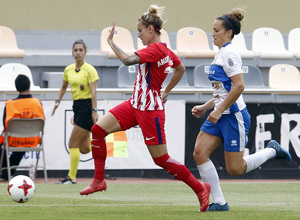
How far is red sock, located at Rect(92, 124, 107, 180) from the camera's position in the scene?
7.48m

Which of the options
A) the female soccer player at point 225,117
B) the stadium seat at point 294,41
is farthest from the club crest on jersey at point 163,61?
the stadium seat at point 294,41

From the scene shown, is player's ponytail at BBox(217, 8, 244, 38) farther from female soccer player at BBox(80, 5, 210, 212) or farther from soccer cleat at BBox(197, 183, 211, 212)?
soccer cleat at BBox(197, 183, 211, 212)

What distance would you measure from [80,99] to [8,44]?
189 inches

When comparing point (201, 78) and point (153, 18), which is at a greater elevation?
point (153, 18)

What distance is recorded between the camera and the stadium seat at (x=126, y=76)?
15.0 meters

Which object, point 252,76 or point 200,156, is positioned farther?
point 252,76

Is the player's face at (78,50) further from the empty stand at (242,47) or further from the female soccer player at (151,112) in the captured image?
the empty stand at (242,47)

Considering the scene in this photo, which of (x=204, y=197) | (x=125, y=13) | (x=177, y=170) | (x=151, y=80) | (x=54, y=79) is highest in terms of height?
(x=125, y=13)

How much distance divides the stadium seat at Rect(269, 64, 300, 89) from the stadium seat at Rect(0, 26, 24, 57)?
558cm

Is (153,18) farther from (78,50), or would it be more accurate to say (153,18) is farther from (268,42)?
(268,42)

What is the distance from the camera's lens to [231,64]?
22.7ft

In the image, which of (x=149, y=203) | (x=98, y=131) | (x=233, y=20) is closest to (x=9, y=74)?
(x=149, y=203)

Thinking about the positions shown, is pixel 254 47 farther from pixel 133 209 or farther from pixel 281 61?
pixel 133 209

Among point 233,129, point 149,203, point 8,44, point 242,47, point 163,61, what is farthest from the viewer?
point 242,47
